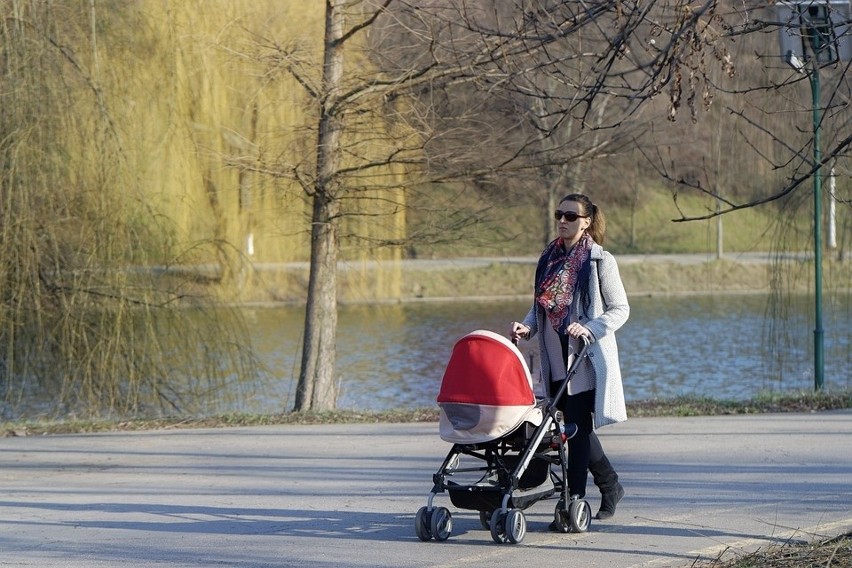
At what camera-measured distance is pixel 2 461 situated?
9594 millimetres

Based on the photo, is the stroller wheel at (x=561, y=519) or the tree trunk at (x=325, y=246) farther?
the tree trunk at (x=325, y=246)

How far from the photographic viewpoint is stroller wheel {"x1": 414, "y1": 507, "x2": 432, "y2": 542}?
20.6ft

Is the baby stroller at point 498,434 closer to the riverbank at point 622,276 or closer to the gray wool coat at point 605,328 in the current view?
the gray wool coat at point 605,328

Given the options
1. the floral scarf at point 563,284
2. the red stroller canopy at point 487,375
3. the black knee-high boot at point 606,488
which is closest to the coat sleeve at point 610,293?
the floral scarf at point 563,284

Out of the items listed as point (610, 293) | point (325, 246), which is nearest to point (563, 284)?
point (610, 293)

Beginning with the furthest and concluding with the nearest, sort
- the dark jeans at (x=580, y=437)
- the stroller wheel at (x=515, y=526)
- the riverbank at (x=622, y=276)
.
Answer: the riverbank at (x=622, y=276) → the dark jeans at (x=580, y=437) → the stroller wheel at (x=515, y=526)

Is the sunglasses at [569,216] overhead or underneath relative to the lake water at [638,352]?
overhead

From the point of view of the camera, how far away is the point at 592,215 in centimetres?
671

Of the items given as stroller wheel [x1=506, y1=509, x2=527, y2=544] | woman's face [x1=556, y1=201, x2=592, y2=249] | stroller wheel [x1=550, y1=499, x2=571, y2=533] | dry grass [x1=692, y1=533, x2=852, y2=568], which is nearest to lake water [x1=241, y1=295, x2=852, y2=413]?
woman's face [x1=556, y1=201, x2=592, y2=249]

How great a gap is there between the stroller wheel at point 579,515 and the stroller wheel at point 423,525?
786 mm

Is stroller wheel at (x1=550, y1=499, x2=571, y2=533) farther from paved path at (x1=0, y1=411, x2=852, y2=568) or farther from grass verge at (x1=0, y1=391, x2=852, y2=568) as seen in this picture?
grass verge at (x1=0, y1=391, x2=852, y2=568)

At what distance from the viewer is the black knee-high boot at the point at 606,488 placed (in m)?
6.72

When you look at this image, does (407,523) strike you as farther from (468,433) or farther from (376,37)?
(376,37)

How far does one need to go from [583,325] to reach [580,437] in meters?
0.64
